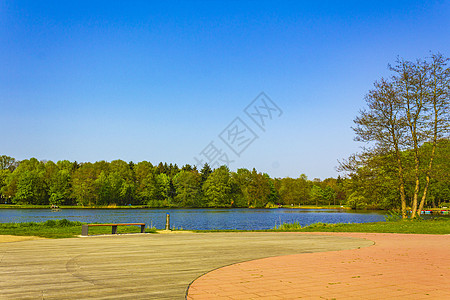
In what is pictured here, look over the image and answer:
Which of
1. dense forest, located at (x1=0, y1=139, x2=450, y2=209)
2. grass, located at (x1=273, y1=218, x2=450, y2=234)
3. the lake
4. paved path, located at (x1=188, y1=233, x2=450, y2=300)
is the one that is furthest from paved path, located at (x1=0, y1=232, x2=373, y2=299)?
dense forest, located at (x1=0, y1=139, x2=450, y2=209)

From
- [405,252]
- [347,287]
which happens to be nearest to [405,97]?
[405,252]

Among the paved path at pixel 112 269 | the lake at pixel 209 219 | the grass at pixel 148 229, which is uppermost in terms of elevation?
the paved path at pixel 112 269

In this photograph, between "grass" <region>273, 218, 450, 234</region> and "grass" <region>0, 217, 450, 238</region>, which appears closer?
"grass" <region>0, 217, 450, 238</region>

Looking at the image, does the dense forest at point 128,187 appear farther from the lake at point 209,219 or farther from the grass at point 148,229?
the grass at point 148,229

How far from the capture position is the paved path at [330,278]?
5531mm

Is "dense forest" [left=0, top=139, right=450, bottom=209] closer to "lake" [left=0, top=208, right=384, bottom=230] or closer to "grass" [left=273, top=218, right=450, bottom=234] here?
"lake" [left=0, top=208, right=384, bottom=230]

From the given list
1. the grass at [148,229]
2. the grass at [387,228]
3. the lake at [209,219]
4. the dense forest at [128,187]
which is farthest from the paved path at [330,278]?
the dense forest at [128,187]

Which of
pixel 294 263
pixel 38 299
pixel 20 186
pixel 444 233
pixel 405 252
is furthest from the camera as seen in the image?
pixel 20 186

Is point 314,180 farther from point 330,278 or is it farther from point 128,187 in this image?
point 330,278

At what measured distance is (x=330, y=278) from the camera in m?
6.79

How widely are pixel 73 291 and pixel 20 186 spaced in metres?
108

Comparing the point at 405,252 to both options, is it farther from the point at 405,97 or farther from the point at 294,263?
the point at 405,97

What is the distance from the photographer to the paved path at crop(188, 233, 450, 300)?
18.1 ft

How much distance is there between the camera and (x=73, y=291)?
5582 mm
